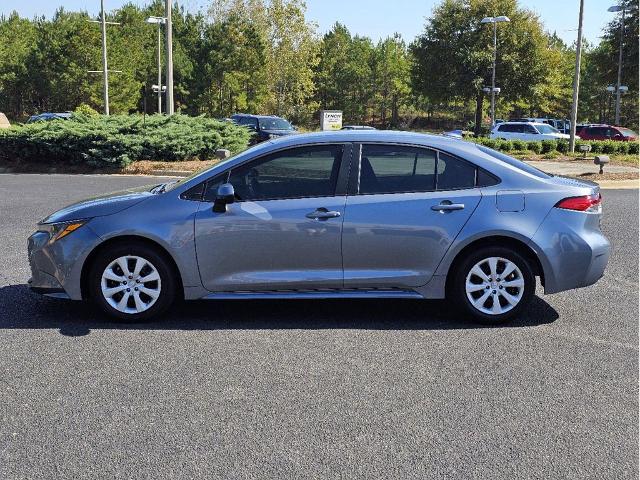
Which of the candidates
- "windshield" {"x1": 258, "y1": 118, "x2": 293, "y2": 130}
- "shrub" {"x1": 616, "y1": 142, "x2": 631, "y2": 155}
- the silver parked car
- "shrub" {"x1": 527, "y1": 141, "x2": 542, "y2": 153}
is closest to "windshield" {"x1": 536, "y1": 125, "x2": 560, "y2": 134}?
"shrub" {"x1": 616, "y1": 142, "x2": 631, "y2": 155}

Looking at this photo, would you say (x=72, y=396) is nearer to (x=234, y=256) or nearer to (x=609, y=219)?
(x=234, y=256)

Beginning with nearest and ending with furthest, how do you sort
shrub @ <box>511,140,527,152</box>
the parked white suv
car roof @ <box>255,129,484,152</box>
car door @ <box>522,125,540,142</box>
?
car roof @ <box>255,129,484,152</box>, shrub @ <box>511,140,527,152</box>, car door @ <box>522,125,540,142</box>, the parked white suv

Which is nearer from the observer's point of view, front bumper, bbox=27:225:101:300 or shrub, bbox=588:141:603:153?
front bumper, bbox=27:225:101:300

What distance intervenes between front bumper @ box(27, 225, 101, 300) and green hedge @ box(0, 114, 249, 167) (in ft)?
48.4

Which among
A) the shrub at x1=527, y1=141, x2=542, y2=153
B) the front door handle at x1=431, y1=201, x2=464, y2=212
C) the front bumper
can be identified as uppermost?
the shrub at x1=527, y1=141, x2=542, y2=153

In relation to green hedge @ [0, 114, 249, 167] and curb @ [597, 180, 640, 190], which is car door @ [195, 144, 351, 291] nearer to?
curb @ [597, 180, 640, 190]

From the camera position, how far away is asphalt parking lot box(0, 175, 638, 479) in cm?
351

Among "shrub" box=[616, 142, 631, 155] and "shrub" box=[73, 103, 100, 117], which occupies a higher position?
"shrub" box=[73, 103, 100, 117]

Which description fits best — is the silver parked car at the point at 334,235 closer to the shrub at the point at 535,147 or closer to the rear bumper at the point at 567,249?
the rear bumper at the point at 567,249

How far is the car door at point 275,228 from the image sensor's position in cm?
565

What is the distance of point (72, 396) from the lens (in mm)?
4277

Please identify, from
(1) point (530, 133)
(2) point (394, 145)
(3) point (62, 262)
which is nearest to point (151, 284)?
(3) point (62, 262)

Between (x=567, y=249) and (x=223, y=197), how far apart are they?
108 inches

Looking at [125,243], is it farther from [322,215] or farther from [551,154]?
[551,154]
